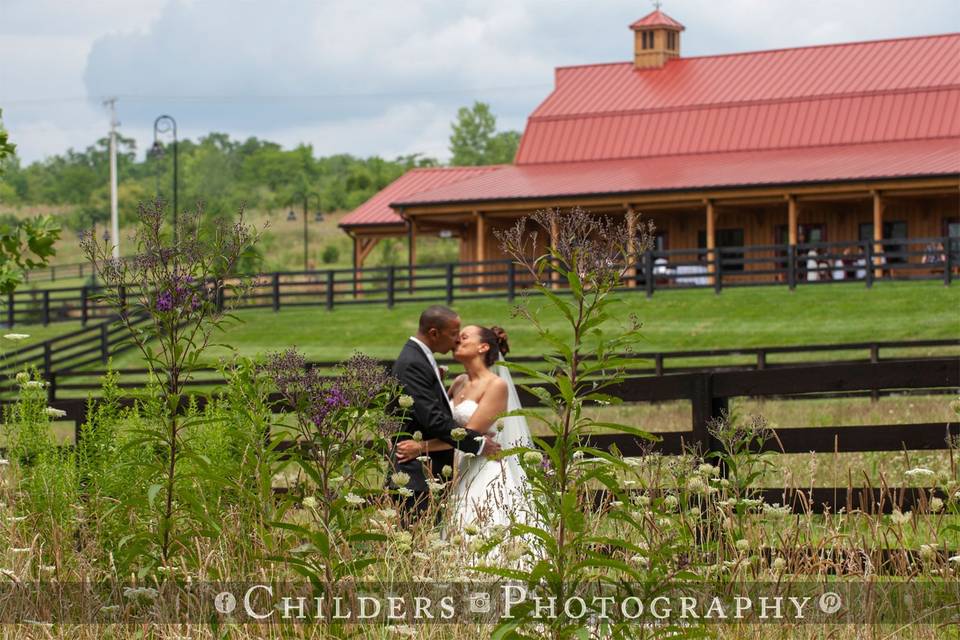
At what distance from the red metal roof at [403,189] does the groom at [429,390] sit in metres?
35.6

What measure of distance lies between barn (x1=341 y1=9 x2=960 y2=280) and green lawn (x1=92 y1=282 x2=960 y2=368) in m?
2.29

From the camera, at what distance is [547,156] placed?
42250 mm

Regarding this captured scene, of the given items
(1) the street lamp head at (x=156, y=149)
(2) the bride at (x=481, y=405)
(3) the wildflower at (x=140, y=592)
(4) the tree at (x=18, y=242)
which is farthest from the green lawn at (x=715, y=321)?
(3) the wildflower at (x=140, y=592)

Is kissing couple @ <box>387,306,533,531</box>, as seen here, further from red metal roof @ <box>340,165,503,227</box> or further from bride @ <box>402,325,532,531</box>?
red metal roof @ <box>340,165,503,227</box>

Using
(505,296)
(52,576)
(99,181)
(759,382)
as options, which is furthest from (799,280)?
(99,181)

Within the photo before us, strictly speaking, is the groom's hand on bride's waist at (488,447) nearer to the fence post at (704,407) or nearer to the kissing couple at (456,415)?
the kissing couple at (456,415)

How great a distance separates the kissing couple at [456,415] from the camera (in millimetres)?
7242

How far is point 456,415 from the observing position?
7.62 metres

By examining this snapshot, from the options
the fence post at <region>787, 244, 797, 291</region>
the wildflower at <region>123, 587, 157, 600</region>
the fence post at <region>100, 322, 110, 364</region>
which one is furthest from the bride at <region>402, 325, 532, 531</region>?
the fence post at <region>100, 322, 110, 364</region>

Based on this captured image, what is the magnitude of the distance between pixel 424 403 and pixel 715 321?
22.1 metres

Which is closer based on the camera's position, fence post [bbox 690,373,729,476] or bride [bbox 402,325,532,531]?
bride [bbox 402,325,532,531]

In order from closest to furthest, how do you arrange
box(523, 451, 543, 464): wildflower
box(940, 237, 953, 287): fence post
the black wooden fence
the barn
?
box(523, 451, 543, 464): wildflower < the black wooden fence < box(940, 237, 953, 287): fence post < the barn

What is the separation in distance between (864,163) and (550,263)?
32625 mm

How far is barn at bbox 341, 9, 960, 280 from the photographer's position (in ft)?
116
